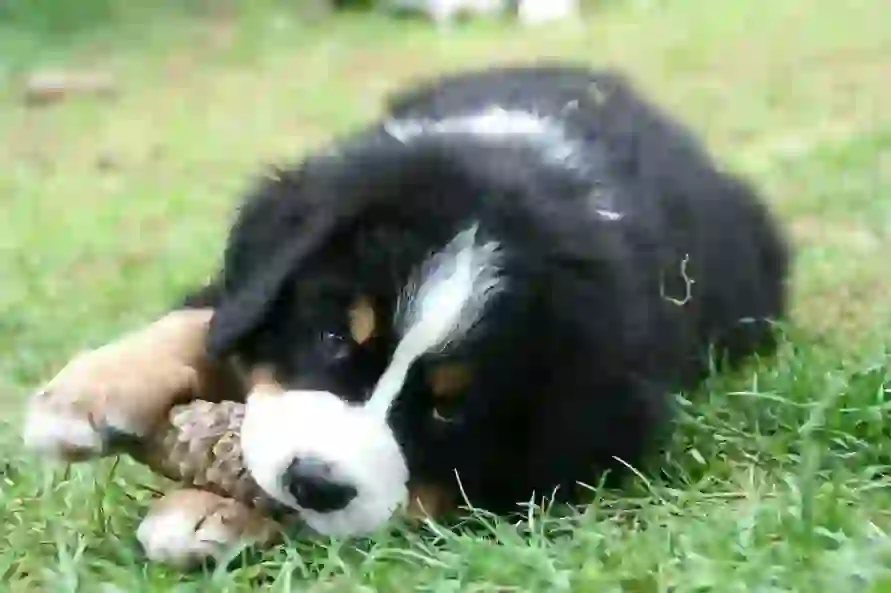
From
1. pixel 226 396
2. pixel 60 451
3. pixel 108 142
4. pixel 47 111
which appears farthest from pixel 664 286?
pixel 47 111

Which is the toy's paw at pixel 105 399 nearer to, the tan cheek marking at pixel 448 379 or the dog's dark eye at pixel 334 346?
the dog's dark eye at pixel 334 346

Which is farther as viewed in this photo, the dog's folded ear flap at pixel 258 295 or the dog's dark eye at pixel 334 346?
the dog's folded ear flap at pixel 258 295

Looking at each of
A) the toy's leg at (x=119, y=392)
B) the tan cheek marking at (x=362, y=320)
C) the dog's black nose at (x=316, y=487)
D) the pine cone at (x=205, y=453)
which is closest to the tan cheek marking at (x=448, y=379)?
the tan cheek marking at (x=362, y=320)

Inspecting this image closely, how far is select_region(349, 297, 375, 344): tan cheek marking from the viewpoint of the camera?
8.97 feet

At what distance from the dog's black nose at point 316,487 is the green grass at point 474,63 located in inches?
3.5

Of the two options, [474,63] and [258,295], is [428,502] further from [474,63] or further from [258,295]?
[474,63]

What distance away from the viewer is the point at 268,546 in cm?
267

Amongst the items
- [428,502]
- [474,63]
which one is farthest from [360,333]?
[474,63]

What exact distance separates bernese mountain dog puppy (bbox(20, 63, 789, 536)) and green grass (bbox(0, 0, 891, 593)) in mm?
141

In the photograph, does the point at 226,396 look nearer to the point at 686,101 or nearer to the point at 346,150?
the point at 346,150

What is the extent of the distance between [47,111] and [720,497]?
6662mm

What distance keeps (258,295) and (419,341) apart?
446 mm

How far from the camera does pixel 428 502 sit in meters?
2.81

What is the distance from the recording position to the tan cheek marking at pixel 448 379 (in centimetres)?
271
